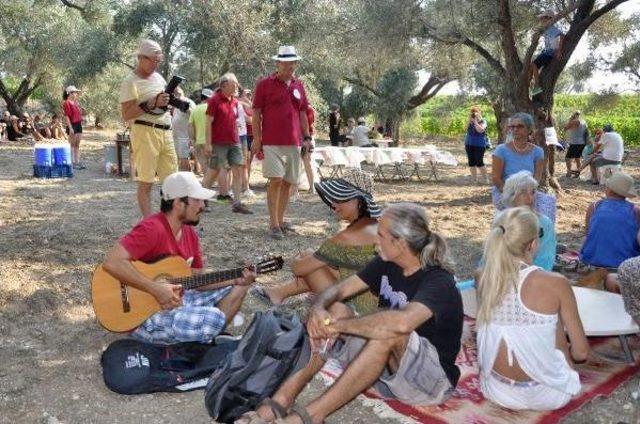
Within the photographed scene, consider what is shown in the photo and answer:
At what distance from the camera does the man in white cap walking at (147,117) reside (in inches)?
226

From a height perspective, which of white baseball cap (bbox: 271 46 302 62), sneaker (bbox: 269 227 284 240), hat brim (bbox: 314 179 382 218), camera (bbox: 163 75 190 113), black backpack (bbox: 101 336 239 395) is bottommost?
black backpack (bbox: 101 336 239 395)

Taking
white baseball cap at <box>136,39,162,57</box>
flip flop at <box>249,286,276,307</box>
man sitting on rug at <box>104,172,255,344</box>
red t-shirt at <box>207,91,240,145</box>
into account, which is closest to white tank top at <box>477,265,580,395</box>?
man sitting on rug at <box>104,172,255,344</box>

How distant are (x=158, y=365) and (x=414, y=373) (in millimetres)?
1527

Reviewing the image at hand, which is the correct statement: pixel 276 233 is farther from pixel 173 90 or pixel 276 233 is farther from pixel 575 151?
pixel 575 151

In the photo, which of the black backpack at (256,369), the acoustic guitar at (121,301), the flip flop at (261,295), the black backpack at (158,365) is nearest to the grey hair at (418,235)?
the black backpack at (256,369)

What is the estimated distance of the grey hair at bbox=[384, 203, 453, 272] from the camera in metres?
3.08

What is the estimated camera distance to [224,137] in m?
8.22

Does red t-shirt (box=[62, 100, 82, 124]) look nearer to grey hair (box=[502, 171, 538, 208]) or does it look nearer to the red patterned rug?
grey hair (box=[502, 171, 538, 208])

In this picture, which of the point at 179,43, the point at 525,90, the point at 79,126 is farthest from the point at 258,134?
the point at 179,43

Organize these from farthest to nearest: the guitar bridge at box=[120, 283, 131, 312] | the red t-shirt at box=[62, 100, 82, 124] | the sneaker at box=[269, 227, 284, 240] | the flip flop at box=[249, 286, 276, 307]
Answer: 1. the red t-shirt at box=[62, 100, 82, 124]
2. the sneaker at box=[269, 227, 284, 240]
3. the flip flop at box=[249, 286, 276, 307]
4. the guitar bridge at box=[120, 283, 131, 312]

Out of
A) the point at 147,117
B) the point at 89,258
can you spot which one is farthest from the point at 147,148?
the point at 89,258

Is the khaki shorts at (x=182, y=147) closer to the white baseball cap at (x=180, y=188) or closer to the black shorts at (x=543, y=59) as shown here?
the black shorts at (x=543, y=59)

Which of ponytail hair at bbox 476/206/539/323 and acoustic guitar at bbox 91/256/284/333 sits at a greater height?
ponytail hair at bbox 476/206/539/323

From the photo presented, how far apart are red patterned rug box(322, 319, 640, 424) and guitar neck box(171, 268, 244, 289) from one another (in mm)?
819
